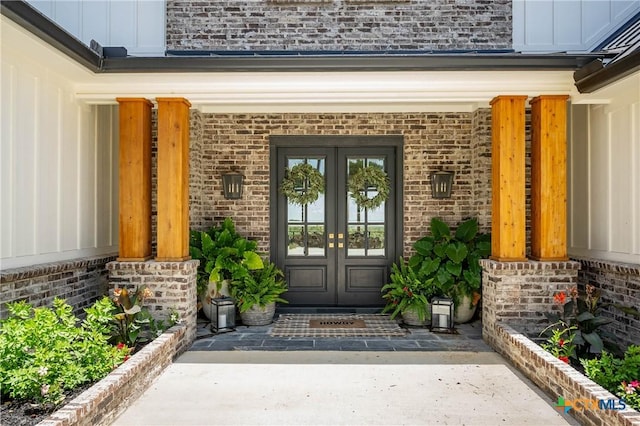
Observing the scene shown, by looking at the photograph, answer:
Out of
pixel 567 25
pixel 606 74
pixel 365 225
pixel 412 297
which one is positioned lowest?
pixel 412 297

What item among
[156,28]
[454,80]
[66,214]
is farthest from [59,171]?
[454,80]

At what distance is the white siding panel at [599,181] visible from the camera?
5.05 metres

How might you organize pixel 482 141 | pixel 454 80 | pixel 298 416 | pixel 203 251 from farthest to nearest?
pixel 482 141
pixel 203 251
pixel 454 80
pixel 298 416

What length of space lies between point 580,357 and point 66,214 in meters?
5.33

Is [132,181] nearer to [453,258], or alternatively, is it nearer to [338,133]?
[338,133]

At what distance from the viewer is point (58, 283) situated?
4641 millimetres

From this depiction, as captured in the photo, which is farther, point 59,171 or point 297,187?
point 297,187

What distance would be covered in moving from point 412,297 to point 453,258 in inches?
28.3

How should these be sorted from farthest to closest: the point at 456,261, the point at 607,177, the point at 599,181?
the point at 456,261 < the point at 599,181 < the point at 607,177

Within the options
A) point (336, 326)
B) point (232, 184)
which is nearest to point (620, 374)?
point (336, 326)

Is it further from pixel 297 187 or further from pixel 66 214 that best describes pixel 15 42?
pixel 297 187

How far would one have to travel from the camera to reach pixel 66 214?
489 cm

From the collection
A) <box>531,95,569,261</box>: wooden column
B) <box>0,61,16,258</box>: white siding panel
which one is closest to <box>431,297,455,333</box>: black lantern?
<box>531,95,569,261</box>: wooden column

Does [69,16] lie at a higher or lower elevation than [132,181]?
higher
